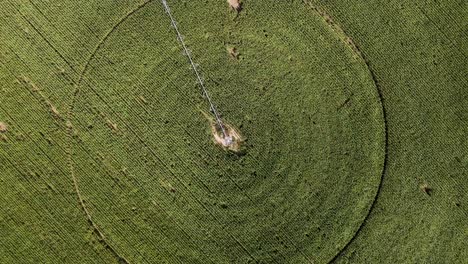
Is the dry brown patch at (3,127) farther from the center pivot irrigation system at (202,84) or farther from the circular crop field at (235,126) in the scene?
the center pivot irrigation system at (202,84)

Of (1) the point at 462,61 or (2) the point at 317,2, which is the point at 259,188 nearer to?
(2) the point at 317,2

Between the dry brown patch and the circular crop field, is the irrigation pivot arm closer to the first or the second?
the circular crop field

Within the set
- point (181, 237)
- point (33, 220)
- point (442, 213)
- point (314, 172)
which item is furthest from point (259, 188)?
point (33, 220)

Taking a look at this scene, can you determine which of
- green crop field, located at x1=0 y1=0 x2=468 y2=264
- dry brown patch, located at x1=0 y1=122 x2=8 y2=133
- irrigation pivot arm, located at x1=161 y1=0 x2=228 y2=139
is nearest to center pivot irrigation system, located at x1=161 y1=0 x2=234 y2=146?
irrigation pivot arm, located at x1=161 y1=0 x2=228 y2=139

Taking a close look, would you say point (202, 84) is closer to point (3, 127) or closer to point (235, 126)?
point (235, 126)

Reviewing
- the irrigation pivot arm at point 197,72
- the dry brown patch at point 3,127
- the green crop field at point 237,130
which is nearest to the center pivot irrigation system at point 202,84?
the irrigation pivot arm at point 197,72

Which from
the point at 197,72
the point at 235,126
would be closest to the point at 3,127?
the point at 197,72
